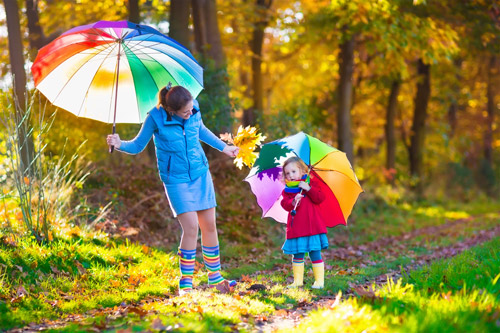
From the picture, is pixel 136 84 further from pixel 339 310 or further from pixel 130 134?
pixel 130 134

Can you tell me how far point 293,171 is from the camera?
5.77 metres

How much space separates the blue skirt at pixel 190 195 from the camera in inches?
212

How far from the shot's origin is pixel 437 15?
13211 millimetres

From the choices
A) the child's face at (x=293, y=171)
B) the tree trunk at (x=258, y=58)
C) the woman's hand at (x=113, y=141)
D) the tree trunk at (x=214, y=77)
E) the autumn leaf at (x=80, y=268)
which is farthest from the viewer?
the tree trunk at (x=258, y=58)

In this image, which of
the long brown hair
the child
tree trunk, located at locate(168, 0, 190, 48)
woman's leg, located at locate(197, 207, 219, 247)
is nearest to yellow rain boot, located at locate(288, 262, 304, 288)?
the child

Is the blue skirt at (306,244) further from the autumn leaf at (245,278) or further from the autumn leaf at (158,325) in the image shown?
the autumn leaf at (158,325)

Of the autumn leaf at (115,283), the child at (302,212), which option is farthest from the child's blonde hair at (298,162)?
the autumn leaf at (115,283)

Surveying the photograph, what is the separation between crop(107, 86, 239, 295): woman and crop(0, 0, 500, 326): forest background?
151 centimetres

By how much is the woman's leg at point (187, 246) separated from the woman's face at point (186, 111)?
0.97m

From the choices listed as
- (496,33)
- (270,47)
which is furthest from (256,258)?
(270,47)

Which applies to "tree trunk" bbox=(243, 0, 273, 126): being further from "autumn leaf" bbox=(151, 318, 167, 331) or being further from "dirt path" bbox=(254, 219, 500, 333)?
"autumn leaf" bbox=(151, 318, 167, 331)

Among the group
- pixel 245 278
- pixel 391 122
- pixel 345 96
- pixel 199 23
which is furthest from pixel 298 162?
pixel 391 122

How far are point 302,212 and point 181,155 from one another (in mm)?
1440

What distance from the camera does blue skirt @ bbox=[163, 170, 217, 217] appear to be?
5.38 metres
